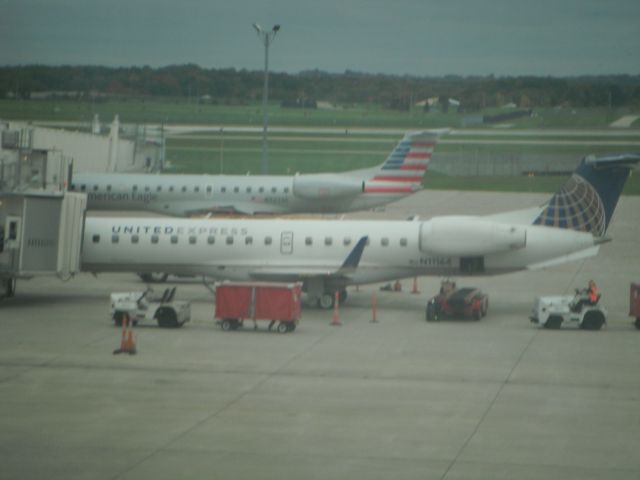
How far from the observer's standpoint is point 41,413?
2089 centimetres

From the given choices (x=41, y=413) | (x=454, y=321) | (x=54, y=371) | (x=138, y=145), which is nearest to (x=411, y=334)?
(x=454, y=321)

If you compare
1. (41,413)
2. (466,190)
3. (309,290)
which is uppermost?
(466,190)

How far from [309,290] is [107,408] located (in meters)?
14.7

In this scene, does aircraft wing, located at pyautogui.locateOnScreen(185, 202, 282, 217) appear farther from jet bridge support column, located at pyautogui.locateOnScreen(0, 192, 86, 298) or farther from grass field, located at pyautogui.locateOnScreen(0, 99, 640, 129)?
jet bridge support column, located at pyautogui.locateOnScreen(0, 192, 86, 298)

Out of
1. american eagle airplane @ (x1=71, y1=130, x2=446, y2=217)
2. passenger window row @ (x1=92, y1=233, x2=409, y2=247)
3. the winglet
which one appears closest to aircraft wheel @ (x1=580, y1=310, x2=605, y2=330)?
passenger window row @ (x1=92, y1=233, x2=409, y2=247)

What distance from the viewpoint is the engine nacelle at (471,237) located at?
34.4 meters

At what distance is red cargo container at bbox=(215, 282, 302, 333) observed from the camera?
3109 cm

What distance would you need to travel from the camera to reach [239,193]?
60.1 metres

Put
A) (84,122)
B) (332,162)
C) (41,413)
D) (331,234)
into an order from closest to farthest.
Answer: (41,413) < (331,234) < (84,122) < (332,162)

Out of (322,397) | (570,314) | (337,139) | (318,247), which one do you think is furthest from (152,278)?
(337,139)

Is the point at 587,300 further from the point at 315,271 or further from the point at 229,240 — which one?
the point at 229,240

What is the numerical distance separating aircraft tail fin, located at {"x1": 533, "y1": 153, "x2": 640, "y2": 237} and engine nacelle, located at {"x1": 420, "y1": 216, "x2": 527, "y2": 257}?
131 centimetres

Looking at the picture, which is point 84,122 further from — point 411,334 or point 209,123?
point 411,334

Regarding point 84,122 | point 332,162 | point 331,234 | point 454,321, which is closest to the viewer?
point 454,321
